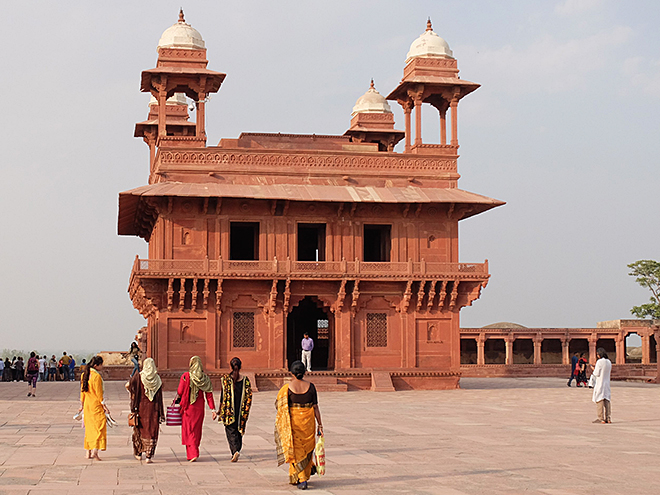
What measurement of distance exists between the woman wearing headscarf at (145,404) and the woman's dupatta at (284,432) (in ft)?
6.87

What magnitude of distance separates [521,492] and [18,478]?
534cm

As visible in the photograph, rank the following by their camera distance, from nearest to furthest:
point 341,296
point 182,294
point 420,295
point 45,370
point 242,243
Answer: point 182,294
point 341,296
point 420,295
point 242,243
point 45,370

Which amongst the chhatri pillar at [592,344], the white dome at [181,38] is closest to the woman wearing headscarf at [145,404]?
the white dome at [181,38]

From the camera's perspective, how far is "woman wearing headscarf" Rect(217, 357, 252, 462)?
462 inches

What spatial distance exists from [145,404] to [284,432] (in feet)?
8.38

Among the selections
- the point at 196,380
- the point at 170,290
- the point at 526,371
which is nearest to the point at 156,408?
the point at 196,380

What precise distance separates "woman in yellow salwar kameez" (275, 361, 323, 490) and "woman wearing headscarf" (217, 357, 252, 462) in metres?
1.60

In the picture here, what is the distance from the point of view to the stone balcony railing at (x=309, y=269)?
27.5 meters

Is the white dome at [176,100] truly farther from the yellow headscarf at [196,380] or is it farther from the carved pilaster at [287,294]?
the yellow headscarf at [196,380]

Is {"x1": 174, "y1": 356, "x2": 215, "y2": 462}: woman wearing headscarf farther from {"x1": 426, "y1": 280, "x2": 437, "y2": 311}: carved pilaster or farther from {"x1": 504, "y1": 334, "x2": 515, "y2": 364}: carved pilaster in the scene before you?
{"x1": 504, "y1": 334, "x2": 515, "y2": 364}: carved pilaster

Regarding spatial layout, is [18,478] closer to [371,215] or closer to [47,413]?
[47,413]

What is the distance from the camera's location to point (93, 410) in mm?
11844

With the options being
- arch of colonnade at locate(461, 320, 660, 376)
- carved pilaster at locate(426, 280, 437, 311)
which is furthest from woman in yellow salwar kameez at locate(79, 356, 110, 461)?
arch of colonnade at locate(461, 320, 660, 376)

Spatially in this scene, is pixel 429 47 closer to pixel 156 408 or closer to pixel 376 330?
pixel 376 330
